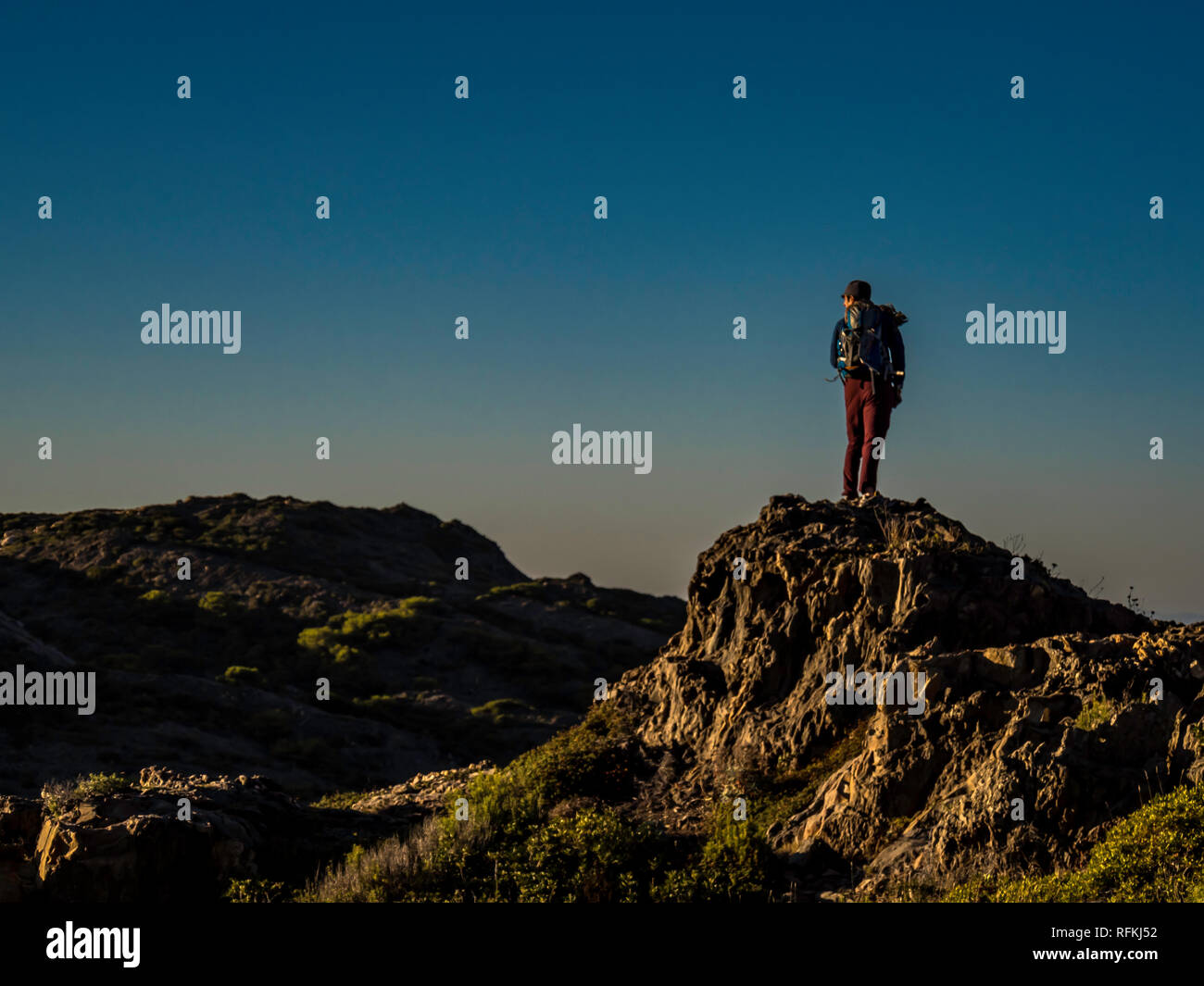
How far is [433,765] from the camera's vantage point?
132 ft

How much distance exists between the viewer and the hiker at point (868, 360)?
19.9 meters

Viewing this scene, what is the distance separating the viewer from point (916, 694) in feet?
51.4

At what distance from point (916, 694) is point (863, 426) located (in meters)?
6.30

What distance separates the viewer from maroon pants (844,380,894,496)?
19922 mm

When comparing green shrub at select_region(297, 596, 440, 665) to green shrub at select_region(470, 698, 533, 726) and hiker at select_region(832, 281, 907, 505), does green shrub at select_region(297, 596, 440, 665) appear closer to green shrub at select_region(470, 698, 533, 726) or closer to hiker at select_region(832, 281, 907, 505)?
green shrub at select_region(470, 698, 533, 726)

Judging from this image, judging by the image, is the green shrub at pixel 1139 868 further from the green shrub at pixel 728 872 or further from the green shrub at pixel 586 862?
the green shrub at pixel 586 862

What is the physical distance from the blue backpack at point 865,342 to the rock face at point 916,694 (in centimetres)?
261
